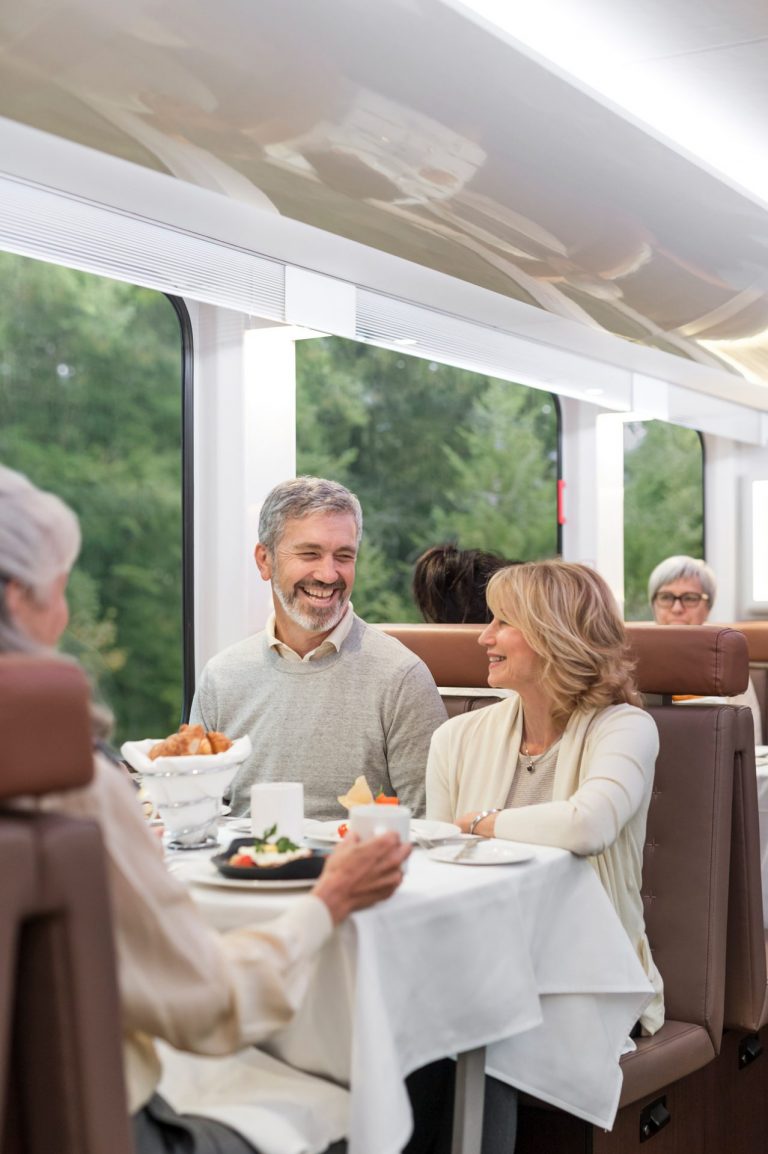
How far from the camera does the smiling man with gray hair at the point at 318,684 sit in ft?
10.9

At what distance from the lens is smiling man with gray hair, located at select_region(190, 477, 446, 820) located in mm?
3336

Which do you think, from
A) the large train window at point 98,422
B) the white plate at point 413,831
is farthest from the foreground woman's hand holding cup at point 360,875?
the large train window at point 98,422

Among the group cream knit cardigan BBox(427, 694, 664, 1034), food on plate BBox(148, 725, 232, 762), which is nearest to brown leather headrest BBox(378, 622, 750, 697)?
cream knit cardigan BBox(427, 694, 664, 1034)

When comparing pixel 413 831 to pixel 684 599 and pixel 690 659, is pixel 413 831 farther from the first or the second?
pixel 684 599

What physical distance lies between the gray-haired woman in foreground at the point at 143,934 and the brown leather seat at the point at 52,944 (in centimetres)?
12

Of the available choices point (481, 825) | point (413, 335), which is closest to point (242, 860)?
point (481, 825)

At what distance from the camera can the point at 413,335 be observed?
5246 millimetres

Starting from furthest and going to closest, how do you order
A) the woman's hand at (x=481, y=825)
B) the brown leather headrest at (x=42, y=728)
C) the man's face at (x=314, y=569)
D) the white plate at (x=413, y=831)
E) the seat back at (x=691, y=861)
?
the man's face at (x=314, y=569) → the seat back at (x=691, y=861) → the woman's hand at (x=481, y=825) → the white plate at (x=413, y=831) → the brown leather headrest at (x=42, y=728)

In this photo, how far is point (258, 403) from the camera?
4621 millimetres

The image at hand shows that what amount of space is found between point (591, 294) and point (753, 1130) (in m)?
2.58

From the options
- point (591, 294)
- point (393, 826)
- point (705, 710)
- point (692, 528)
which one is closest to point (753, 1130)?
point (705, 710)

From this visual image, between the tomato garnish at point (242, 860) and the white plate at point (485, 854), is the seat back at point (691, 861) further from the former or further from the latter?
the tomato garnish at point (242, 860)

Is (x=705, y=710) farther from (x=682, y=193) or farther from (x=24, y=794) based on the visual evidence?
(x=24, y=794)

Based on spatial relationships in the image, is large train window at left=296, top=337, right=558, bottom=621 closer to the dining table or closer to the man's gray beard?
the man's gray beard
